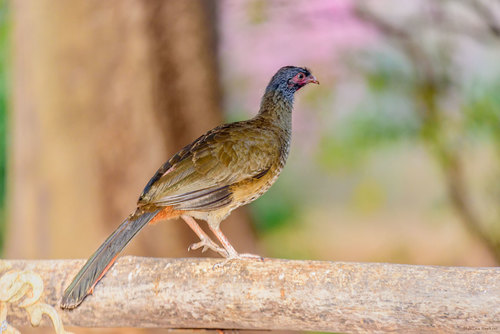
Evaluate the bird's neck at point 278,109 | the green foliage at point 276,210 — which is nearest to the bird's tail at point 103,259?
the bird's neck at point 278,109

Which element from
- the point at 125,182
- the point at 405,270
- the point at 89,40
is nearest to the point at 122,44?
the point at 89,40

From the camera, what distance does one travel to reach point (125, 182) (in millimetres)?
2424

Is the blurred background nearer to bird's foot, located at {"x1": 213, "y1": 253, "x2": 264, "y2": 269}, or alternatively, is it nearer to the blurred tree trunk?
the blurred tree trunk

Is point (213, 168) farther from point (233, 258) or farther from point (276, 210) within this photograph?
point (276, 210)

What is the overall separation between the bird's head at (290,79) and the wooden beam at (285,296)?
40cm

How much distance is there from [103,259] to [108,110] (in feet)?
4.07

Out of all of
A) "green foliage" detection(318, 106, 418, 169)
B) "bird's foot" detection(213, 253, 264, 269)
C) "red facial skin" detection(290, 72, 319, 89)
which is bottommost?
"green foliage" detection(318, 106, 418, 169)

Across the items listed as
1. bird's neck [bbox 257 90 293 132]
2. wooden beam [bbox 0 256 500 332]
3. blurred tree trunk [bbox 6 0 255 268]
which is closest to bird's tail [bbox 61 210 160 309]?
wooden beam [bbox 0 256 500 332]

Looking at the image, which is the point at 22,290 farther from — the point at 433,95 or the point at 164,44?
the point at 433,95

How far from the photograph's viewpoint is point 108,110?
2.43 m

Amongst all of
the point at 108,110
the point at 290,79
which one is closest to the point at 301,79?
the point at 290,79

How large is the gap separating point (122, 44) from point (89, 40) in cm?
13

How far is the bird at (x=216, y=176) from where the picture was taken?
4.28 ft

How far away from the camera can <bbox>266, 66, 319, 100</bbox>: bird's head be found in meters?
1.47
